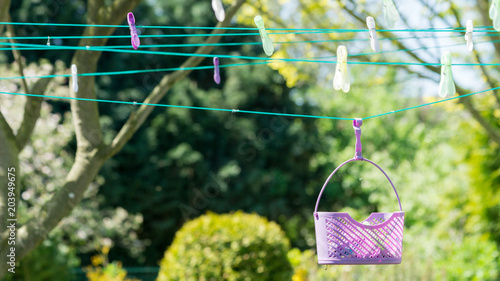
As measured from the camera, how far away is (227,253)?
636 centimetres

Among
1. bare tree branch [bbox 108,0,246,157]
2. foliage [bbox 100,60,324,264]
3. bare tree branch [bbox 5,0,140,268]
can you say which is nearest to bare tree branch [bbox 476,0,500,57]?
bare tree branch [bbox 108,0,246,157]

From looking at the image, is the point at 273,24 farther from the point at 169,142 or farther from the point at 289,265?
the point at 169,142

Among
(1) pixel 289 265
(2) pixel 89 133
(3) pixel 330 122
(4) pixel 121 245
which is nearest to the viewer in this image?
(2) pixel 89 133

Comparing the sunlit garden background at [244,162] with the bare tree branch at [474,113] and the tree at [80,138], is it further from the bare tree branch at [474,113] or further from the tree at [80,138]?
the tree at [80,138]

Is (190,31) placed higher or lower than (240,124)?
higher

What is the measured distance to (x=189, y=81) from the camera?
13.1 m

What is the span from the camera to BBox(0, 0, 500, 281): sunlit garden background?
684 cm

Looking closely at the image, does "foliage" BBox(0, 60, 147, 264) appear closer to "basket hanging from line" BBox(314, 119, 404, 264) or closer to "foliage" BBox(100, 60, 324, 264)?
"foliage" BBox(100, 60, 324, 264)

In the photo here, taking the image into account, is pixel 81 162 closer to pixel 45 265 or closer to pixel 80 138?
pixel 80 138

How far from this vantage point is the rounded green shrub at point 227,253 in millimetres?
6355

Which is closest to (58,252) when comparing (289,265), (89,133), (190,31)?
(289,265)

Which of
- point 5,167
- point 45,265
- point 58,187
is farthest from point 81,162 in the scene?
point 58,187

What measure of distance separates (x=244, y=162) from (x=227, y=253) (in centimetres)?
681

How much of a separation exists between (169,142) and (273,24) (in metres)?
6.35
